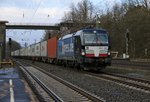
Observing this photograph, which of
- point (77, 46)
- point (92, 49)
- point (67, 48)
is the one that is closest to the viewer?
point (92, 49)

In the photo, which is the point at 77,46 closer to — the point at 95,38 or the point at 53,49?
the point at 95,38

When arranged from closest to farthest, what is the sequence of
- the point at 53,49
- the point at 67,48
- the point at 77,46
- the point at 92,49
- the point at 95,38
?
the point at 92,49 → the point at 95,38 → the point at 77,46 → the point at 67,48 → the point at 53,49

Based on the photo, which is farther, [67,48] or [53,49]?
[53,49]

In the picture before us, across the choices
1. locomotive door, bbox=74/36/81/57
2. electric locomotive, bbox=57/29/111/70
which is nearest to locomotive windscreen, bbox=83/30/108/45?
electric locomotive, bbox=57/29/111/70

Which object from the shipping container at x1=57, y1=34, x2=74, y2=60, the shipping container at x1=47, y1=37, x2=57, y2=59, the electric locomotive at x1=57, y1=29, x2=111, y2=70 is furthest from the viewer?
the shipping container at x1=47, y1=37, x2=57, y2=59

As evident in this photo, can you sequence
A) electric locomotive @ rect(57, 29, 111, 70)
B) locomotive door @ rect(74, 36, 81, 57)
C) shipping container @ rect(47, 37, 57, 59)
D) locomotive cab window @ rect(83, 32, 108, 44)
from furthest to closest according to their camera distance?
shipping container @ rect(47, 37, 57, 59) → locomotive door @ rect(74, 36, 81, 57) → locomotive cab window @ rect(83, 32, 108, 44) → electric locomotive @ rect(57, 29, 111, 70)

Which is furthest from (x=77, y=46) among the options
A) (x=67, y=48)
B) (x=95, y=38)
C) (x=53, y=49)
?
(x=53, y=49)

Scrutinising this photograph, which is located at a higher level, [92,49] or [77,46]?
[77,46]

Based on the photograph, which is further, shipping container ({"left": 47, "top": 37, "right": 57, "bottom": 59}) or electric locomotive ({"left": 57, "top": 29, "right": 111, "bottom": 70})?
shipping container ({"left": 47, "top": 37, "right": 57, "bottom": 59})

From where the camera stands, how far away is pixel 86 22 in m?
97.8

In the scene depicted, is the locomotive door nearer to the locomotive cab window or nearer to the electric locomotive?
the electric locomotive

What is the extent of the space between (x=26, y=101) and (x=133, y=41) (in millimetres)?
72186

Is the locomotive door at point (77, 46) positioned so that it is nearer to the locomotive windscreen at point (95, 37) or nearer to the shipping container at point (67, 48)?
the locomotive windscreen at point (95, 37)

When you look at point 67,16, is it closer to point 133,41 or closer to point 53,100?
point 133,41
